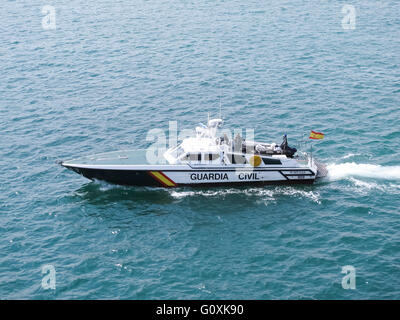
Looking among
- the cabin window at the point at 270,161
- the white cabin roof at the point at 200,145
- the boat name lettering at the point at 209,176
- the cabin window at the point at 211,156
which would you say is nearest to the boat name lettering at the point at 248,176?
the boat name lettering at the point at 209,176

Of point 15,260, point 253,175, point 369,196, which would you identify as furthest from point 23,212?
point 369,196

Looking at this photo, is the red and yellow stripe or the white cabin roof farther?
the white cabin roof

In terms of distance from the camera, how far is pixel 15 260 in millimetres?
41781

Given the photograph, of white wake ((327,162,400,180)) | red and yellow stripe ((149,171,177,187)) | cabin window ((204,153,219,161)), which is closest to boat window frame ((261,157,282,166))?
cabin window ((204,153,219,161))

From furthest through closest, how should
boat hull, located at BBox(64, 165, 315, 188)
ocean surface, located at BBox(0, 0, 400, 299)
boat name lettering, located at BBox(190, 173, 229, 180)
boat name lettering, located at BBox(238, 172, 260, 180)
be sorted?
boat name lettering, located at BBox(238, 172, 260, 180) → boat name lettering, located at BBox(190, 173, 229, 180) → boat hull, located at BBox(64, 165, 315, 188) → ocean surface, located at BBox(0, 0, 400, 299)

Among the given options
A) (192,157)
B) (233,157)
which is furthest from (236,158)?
(192,157)

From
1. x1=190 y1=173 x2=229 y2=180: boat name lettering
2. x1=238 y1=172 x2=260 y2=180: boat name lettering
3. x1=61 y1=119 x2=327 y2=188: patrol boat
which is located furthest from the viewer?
Result: x1=238 y1=172 x2=260 y2=180: boat name lettering

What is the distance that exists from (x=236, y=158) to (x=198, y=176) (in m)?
3.66

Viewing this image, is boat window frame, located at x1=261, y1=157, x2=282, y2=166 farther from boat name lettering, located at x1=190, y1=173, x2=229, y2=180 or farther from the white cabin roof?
the white cabin roof

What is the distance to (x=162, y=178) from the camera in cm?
4959

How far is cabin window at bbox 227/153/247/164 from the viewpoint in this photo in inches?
1941

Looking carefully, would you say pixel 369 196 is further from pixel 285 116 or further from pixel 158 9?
pixel 158 9

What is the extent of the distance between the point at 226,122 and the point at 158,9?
43.6m

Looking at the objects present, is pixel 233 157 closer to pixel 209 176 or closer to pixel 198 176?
pixel 209 176
